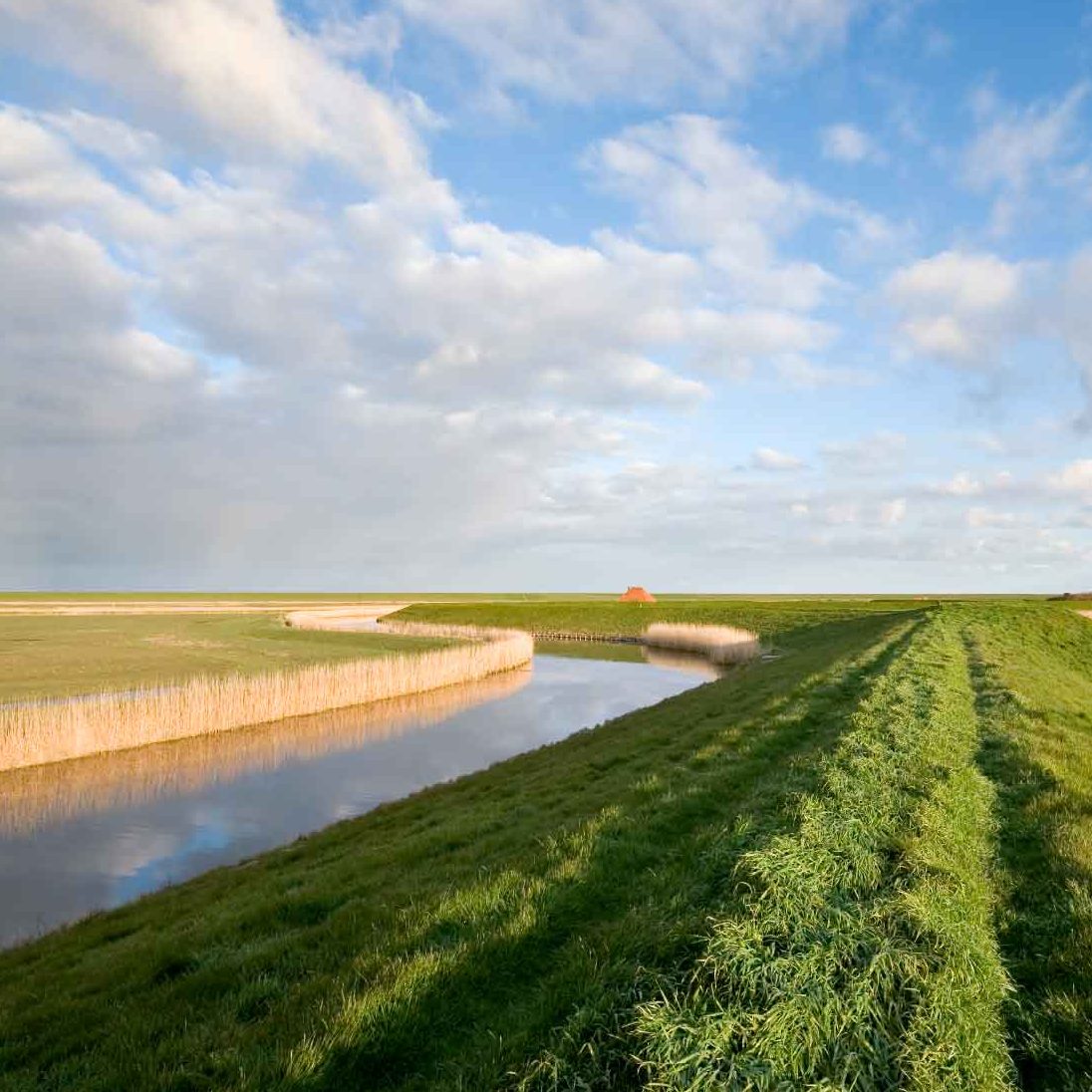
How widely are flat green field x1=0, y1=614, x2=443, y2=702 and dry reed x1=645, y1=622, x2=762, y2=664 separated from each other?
805 inches

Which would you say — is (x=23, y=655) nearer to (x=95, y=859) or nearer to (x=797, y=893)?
(x=95, y=859)

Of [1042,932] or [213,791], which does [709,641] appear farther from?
[1042,932]

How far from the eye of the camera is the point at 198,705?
23.5m

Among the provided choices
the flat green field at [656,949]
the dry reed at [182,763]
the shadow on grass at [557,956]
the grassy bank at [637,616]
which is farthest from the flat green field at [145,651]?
the shadow on grass at [557,956]

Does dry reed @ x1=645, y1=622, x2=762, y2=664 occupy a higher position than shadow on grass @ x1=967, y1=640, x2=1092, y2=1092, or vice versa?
shadow on grass @ x1=967, y1=640, x2=1092, y2=1092

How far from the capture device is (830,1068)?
414cm

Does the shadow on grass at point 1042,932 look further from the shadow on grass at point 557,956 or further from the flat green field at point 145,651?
the flat green field at point 145,651

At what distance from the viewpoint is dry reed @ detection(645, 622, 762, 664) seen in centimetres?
5131

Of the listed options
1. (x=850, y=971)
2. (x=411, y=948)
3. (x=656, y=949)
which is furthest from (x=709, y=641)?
(x=850, y=971)

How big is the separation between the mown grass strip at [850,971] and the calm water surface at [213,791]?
37.2ft

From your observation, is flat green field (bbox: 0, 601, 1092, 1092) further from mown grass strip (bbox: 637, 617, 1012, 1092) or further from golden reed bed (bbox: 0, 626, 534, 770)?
golden reed bed (bbox: 0, 626, 534, 770)

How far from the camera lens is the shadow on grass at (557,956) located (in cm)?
471

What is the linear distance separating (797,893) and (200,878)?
36.4 feet

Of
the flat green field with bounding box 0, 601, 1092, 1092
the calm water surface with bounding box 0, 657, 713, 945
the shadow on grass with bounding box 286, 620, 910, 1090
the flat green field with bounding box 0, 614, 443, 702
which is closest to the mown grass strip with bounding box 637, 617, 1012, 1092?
the flat green field with bounding box 0, 601, 1092, 1092
